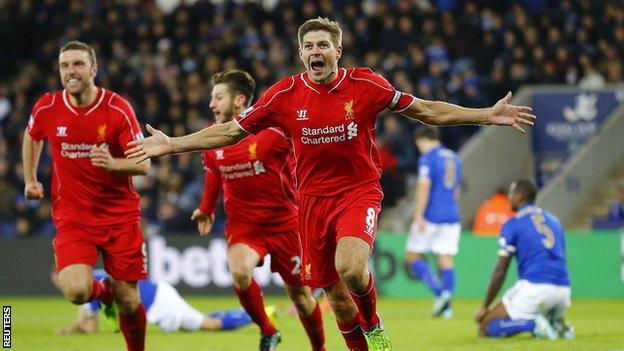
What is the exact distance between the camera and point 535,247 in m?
12.0

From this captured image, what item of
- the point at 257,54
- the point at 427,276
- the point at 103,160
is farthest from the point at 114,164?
the point at 257,54

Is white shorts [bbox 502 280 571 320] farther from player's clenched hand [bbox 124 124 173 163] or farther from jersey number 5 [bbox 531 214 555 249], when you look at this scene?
player's clenched hand [bbox 124 124 173 163]

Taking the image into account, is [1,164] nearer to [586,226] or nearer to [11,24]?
[11,24]

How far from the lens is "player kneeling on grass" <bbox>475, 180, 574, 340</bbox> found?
39.1 ft

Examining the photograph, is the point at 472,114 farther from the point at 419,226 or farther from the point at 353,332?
the point at 419,226

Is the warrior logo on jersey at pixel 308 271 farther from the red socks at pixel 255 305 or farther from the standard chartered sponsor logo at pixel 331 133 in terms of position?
the red socks at pixel 255 305

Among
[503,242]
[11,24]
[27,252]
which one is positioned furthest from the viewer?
[11,24]

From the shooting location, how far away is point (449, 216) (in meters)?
16.2

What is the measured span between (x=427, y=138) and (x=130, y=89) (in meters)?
8.66

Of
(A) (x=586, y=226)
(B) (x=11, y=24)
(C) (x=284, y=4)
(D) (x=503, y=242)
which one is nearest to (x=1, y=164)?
(B) (x=11, y=24)

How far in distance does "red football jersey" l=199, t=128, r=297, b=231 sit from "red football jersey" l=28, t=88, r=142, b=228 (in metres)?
0.94

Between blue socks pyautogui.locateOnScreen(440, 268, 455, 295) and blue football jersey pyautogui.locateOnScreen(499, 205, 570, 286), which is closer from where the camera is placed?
blue football jersey pyautogui.locateOnScreen(499, 205, 570, 286)

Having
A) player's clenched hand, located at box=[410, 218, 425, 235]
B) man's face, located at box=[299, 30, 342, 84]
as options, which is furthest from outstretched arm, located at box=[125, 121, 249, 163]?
player's clenched hand, located at box=[410, 218, 425, 235]

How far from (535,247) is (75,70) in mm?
4675
